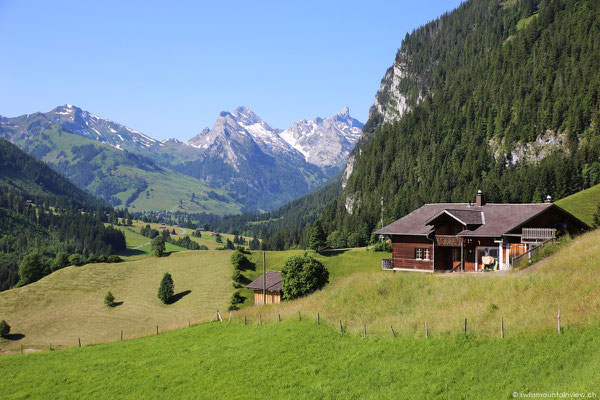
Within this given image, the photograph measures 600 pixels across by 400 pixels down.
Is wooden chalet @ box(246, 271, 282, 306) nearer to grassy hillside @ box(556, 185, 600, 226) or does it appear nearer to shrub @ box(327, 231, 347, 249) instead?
grassy hillside @ box(556, 185, 600, 226)

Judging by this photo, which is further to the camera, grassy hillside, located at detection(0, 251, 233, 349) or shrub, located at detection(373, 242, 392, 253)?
shrub, located at detection(373, 242, 392, 253)

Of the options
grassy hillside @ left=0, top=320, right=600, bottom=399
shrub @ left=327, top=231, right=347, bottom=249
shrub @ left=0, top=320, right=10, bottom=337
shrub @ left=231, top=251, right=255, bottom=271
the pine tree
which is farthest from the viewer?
shrub @ left=327, top=231, right=347, bottom=249

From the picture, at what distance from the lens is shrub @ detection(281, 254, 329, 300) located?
199ft

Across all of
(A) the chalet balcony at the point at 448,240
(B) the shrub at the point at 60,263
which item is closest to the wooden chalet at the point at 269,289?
(A) the chalet balcony at the point at 448,240

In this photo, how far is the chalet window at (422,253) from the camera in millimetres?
61091

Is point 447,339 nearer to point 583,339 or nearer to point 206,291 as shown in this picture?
point 583,339

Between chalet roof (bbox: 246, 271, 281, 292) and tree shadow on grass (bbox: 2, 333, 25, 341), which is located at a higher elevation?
chalet roof (bbox: 246, 271, 281, 292)

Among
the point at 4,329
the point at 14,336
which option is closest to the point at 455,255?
the point at 14,336

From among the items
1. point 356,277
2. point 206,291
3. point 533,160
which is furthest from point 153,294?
point 533,160

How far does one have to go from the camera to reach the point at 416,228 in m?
61.3

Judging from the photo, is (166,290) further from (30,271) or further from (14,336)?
(30,271)

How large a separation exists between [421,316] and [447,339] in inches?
198

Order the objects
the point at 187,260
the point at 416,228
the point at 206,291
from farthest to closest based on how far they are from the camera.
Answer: the point at 187,260, the point at 206,291, the point at 416,228

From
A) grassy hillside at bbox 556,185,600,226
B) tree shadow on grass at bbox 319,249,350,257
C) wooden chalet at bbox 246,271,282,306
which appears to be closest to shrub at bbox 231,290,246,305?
wooden chalet at bbox 246,271,282,306
